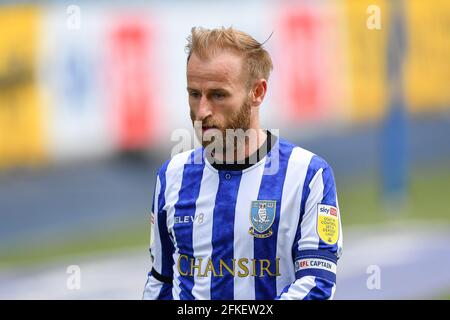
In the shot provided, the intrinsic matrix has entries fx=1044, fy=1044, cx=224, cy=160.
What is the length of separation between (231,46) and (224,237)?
0.81m

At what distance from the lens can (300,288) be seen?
423 centimetres

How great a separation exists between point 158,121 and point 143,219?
60.9 inches

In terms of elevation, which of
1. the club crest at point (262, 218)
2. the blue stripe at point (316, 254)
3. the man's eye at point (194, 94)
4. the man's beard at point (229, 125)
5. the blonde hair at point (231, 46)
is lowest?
the blue stripe at point (316, 254)

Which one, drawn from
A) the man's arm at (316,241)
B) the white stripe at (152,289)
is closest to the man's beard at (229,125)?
the man's arm at (316,241)

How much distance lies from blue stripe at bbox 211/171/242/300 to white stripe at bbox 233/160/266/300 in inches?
0.7

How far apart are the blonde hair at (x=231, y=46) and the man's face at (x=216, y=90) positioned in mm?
Answer: 31

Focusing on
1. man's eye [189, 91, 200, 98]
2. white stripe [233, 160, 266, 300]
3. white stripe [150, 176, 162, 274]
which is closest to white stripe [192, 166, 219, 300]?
white stripe [233, 160, 266, 300]

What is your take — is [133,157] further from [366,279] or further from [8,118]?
[366,279]

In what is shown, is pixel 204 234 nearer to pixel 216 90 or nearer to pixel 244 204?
pixel 244 204

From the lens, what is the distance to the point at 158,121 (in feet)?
47.3

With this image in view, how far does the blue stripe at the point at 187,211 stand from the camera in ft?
14.8

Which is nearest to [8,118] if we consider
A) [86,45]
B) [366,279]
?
[86,45]

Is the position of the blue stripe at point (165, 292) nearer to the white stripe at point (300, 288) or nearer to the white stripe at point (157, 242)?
the white stripe at point (157, 242)

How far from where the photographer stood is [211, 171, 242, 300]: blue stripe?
173 inches
